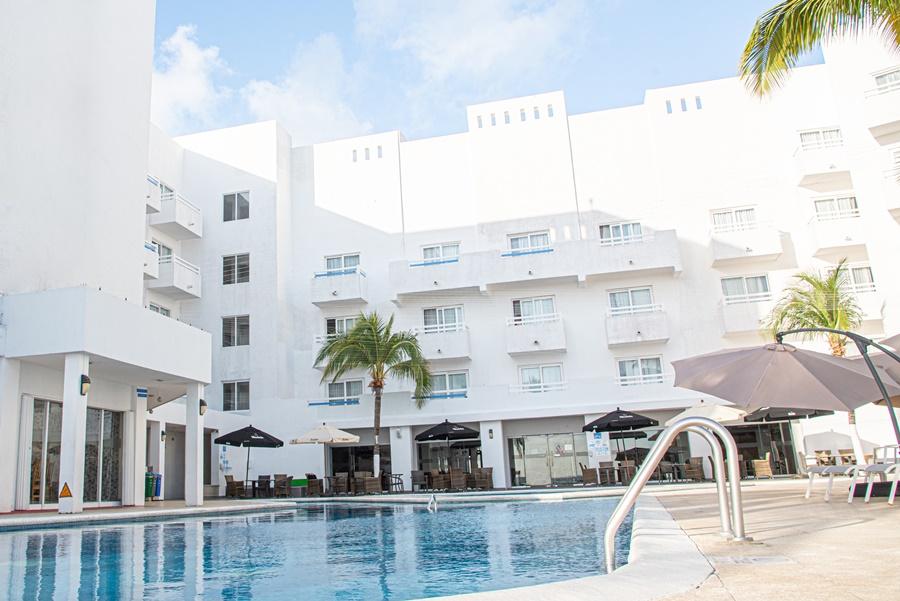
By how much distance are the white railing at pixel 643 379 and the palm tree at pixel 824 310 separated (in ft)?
13.4

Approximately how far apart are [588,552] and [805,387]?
9.74 feet

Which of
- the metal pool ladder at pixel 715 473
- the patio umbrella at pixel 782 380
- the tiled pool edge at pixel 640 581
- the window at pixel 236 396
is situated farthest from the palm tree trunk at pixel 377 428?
the tiled pool edge at pixel 640 581

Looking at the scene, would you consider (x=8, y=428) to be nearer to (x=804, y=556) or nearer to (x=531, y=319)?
(x=804, y=556)

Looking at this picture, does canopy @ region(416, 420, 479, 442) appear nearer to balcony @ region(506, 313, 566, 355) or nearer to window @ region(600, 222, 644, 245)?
balcony @ region(506, 313, 566, 355)

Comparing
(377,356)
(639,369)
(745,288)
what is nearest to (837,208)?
(745,288)

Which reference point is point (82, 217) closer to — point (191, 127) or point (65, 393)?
point (65, 393)

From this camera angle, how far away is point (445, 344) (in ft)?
96.8

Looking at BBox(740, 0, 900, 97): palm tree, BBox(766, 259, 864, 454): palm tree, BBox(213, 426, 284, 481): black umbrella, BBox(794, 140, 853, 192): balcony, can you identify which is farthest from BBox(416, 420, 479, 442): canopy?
BBox(740, 0, 900, 97): palm tree

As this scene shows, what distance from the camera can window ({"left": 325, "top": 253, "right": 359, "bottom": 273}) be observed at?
3194cm

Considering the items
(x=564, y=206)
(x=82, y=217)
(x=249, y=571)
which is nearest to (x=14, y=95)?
(x=82, y=217)

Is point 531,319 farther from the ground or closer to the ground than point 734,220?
closer to the ground

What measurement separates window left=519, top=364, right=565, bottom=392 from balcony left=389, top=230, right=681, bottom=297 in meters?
3.51

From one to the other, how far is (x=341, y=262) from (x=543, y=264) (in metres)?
8.78

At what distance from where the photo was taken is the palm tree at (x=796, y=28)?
10.3 meters
